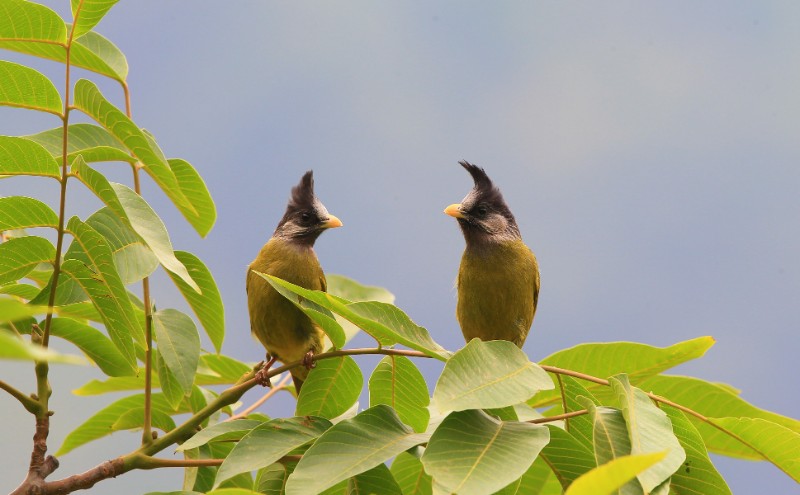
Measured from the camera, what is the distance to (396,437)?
214 cm

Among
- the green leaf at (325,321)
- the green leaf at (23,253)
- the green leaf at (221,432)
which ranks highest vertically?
the green leaf at (23,253)

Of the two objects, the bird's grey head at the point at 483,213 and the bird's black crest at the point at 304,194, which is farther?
the bird's black crest at the point at 304,194

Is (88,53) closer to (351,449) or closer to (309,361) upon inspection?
(309,361)

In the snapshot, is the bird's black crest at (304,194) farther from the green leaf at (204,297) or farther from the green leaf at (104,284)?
the green leaf at (104,284)

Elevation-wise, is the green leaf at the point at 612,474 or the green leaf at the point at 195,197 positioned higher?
the green leaf at the point at 195,197

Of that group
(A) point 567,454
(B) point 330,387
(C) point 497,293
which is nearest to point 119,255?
(B) point 330,387

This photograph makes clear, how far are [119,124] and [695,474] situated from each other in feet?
6.21

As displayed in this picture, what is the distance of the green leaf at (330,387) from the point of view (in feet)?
9.28

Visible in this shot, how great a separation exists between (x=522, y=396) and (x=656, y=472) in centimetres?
33

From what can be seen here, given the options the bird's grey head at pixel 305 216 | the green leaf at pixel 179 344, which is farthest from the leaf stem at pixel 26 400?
the bird's grey head at pixel 305 216

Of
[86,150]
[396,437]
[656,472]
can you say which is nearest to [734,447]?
[656,472]

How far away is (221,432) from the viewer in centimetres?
255

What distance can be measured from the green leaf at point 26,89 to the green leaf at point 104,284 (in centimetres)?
37

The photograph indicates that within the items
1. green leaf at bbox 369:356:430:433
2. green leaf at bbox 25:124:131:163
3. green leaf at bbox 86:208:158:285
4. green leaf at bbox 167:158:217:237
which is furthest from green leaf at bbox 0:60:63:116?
green leaf at bbox 369:356:430:433
